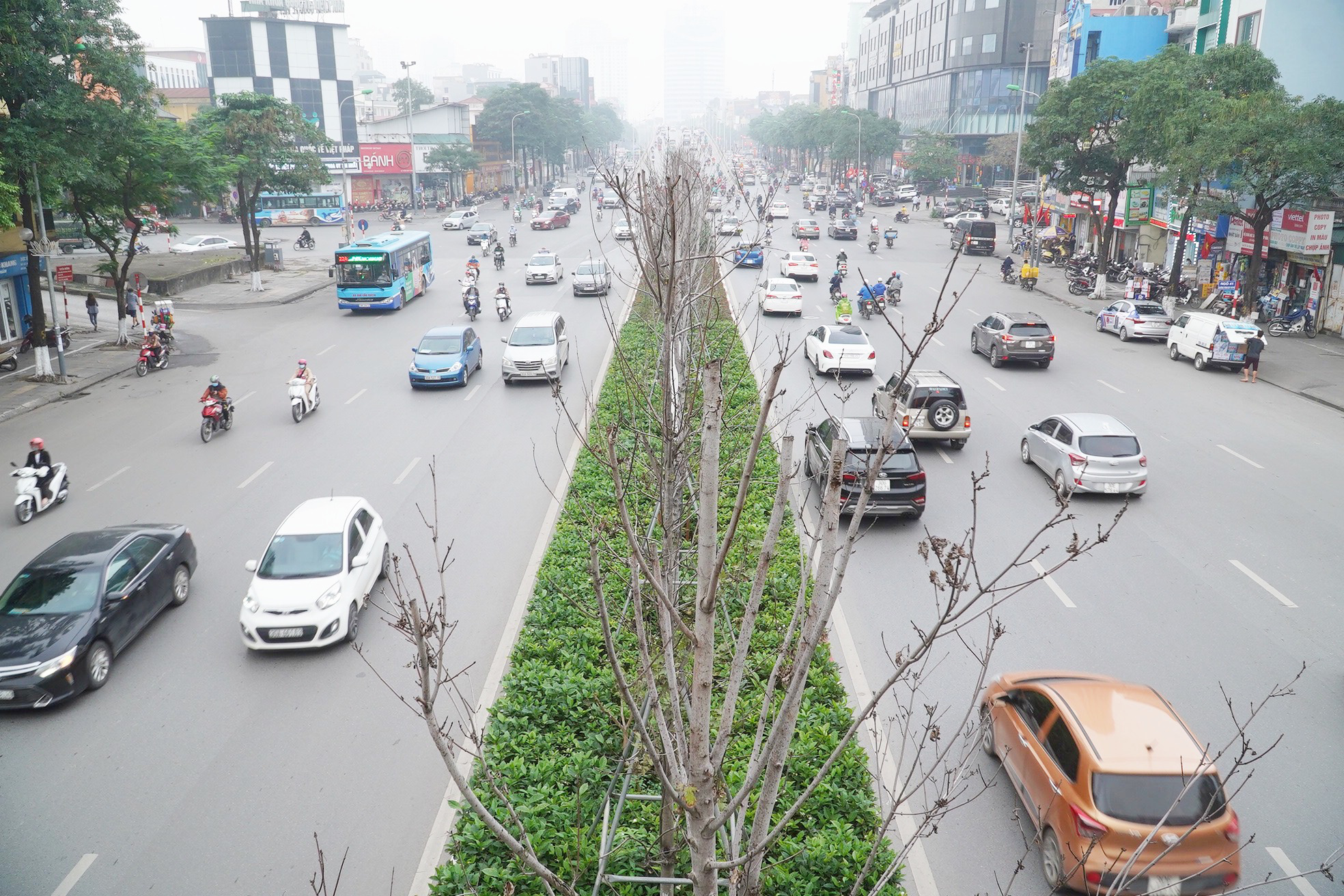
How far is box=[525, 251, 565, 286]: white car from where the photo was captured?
143 feet

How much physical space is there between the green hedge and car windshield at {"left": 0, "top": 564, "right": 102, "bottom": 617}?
5135mm

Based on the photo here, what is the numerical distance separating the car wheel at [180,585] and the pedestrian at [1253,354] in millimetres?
25550

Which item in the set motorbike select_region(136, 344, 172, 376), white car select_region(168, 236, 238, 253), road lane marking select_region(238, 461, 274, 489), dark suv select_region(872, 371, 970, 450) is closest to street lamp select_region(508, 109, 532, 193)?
white car select_region(168, 236, 238, 253)

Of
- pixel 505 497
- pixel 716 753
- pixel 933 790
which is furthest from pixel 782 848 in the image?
pixel 505 497

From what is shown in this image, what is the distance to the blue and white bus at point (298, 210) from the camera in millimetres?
75188

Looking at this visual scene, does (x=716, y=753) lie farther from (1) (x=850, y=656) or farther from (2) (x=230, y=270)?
(2) (x=230, y=270)

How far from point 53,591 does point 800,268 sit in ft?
116

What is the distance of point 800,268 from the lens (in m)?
42.7

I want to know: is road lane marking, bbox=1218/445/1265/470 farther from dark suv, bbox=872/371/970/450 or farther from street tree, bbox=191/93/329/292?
street tree, bbox=191/93/329/292

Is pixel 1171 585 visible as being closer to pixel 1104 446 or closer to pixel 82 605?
pixel 1104 446

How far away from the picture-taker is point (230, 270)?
152 ft

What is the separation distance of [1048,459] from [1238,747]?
820 cm

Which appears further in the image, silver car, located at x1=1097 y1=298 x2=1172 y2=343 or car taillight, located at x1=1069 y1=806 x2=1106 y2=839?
silver car, located at x1=1097 y1=298 x2=1172 y2=343

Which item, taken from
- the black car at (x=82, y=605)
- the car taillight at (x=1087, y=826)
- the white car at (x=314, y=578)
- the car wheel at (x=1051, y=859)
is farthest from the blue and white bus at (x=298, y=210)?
the car taillight at (x=1087, y=826)
